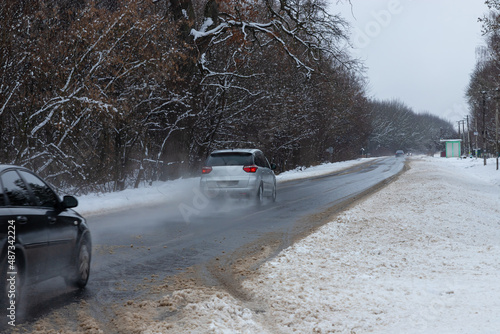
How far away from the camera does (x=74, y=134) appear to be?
53.5 ft

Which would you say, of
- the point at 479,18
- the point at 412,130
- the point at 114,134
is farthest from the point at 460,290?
the point at 412,130

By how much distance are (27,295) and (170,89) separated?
15903 mm

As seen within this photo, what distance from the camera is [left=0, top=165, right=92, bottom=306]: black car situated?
447 centimetres

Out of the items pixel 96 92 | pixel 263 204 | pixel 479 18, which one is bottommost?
pixel 263 204

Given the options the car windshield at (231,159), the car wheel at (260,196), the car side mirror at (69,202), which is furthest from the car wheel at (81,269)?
the car wheel at (260,196)

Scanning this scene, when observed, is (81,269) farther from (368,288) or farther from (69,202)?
(368,288)

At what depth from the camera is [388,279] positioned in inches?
268

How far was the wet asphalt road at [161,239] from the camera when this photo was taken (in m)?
5.89

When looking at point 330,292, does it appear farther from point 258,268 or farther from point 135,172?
point 135,172

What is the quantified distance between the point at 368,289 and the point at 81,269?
3.40m

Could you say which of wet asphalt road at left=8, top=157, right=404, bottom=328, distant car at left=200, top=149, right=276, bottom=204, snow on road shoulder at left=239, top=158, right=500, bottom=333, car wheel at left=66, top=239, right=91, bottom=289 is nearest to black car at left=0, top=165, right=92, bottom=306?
car wheel at left=66, top=239, right=91, bottom=289

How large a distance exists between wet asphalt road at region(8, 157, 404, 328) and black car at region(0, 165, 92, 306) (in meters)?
0.33

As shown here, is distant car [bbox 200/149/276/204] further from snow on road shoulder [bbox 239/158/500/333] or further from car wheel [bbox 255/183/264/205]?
snow on road shoulder [bbox 239/158/500/333]

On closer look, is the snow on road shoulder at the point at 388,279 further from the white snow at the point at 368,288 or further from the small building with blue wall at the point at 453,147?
the small building with blue wall at the point at 453,147
